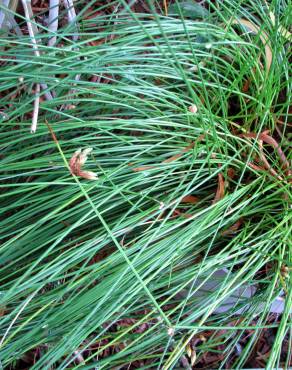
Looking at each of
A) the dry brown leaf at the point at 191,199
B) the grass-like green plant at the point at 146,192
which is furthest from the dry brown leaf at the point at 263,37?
the dry brown leaf at the point at 191,199

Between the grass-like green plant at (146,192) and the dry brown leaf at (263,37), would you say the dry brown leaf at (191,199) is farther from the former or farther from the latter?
the dry brown leaf at (263,37)

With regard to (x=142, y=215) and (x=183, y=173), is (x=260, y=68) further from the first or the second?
(x=142, y=215)

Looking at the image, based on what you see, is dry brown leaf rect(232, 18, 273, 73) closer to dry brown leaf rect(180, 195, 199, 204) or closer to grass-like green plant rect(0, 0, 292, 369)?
grass-like green plant rect(0, 0, 292, 369)

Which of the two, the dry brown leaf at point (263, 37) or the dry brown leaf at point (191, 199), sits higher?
the dry brown leaf at point (263, 37)

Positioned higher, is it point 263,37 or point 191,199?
point 263,37

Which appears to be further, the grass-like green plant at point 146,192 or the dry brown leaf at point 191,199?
the dry brown leaf at point 191,199

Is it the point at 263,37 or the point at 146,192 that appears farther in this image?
the point at 263,37

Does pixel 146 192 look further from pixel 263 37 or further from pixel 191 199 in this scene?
pixel 263 37

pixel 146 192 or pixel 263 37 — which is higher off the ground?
pixel 263 37

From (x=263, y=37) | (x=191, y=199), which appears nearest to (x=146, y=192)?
(x=191, y=199)
